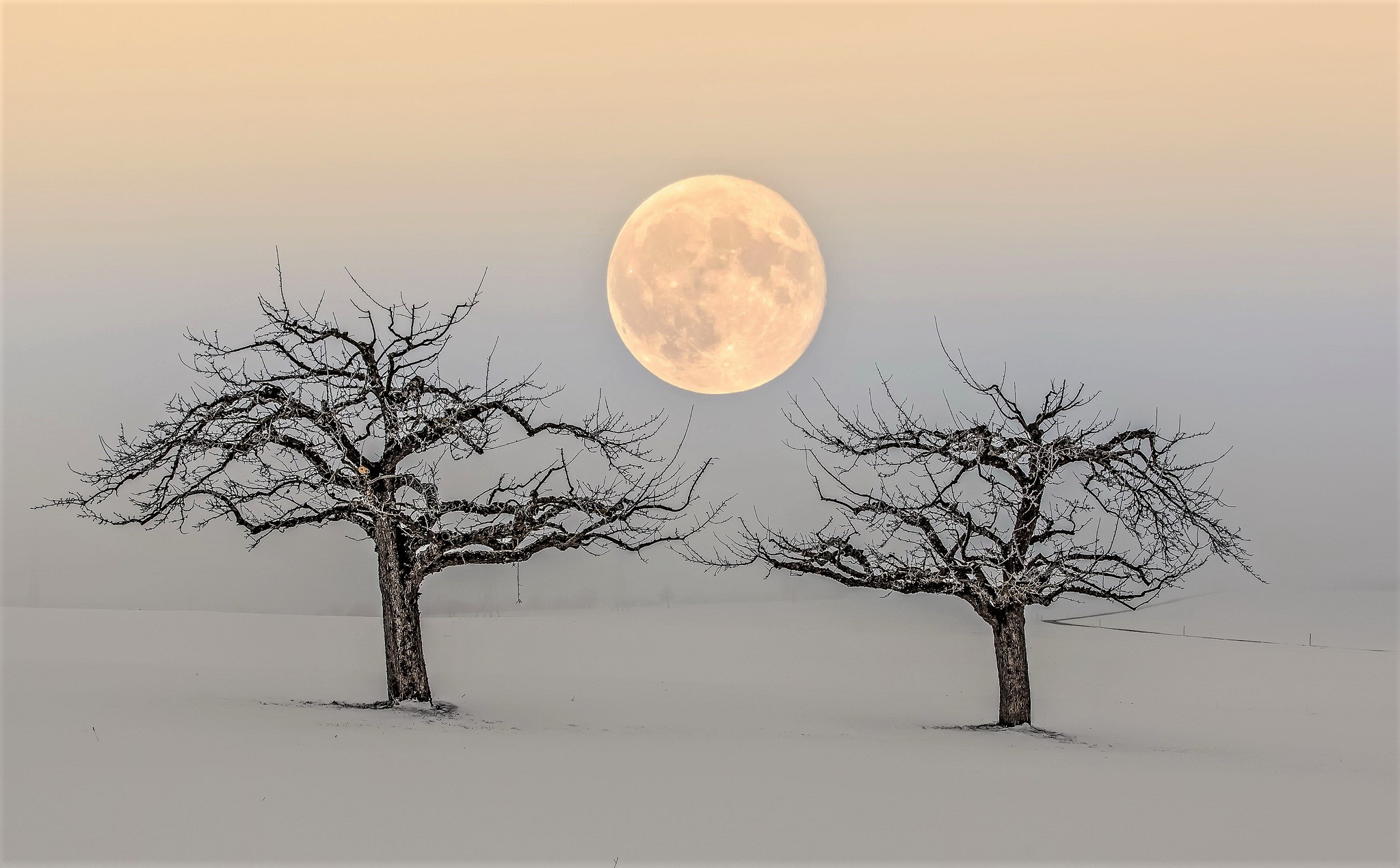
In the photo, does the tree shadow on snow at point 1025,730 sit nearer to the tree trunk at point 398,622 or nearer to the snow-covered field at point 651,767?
the snow-covered field at point 651,767

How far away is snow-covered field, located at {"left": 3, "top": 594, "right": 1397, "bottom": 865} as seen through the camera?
10.6 metres

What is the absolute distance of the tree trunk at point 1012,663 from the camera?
62.2 feet

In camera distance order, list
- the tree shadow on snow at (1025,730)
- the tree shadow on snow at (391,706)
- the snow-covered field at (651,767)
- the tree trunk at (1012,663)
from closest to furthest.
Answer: the snow-covered field at (651,767)
the tree shadow on snow at (391,706)
the tree shadow on snow at (1025,730)
the tree trunk at (1012,663)

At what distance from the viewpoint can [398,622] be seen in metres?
18.3

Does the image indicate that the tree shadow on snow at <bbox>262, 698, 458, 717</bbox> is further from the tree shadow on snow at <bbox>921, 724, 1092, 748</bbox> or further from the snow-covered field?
the tree shadow on snow at <bbox>921, 724, 1092, 748</bbox>

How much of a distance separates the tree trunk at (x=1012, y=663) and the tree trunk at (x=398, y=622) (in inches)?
407

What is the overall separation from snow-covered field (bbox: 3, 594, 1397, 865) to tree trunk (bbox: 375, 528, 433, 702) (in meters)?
1.23

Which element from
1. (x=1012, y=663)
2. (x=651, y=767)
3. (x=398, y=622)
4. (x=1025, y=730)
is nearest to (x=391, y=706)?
(x=398, y=622)

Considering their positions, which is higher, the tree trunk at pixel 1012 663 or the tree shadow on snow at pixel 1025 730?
the tree trunk at pixel 1012 663

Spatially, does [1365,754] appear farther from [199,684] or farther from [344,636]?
[344,636]

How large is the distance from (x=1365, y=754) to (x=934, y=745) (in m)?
8.24

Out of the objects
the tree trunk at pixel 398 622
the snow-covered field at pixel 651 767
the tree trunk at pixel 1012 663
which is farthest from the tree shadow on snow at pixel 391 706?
the tree trunk at pixel 1012 663

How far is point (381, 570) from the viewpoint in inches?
721

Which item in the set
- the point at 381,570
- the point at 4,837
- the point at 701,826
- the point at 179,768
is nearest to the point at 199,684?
the point at 381,570
